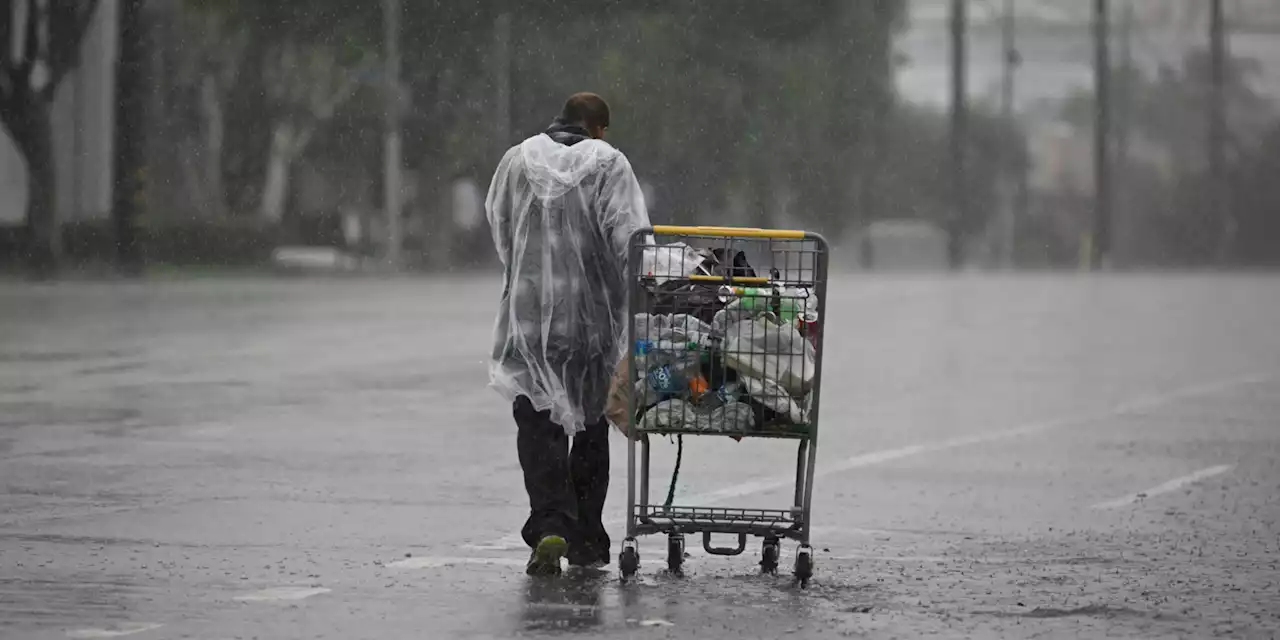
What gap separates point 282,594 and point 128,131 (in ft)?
124

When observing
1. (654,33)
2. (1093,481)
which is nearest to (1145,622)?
(1093,481)

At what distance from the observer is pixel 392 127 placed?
52438 mm

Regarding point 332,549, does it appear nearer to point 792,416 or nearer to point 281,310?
point 792,416

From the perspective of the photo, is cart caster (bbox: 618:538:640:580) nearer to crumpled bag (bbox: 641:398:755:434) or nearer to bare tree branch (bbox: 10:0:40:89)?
crumpled bag (bbox: 641:398:755:434)

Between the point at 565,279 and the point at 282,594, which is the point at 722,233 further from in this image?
the point at 282,594

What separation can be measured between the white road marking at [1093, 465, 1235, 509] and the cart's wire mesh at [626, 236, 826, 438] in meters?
3.32

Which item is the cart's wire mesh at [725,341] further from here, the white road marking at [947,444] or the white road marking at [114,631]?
the white road marking at [114,631]

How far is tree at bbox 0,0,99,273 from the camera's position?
40.9 m

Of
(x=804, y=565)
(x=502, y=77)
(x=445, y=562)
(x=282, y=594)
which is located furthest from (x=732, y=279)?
(x=502, y=77)

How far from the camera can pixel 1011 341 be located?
24625mm

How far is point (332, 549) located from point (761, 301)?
6.70 ft

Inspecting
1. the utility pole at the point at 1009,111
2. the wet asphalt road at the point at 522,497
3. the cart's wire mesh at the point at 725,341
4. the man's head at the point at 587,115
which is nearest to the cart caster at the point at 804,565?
the wet asphalt road at the point at 522,497

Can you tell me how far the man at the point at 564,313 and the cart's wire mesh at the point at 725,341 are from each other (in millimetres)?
427

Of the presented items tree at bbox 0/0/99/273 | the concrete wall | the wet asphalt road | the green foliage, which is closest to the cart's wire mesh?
the wet asphalt road
